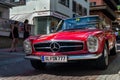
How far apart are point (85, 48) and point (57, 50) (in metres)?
0.70

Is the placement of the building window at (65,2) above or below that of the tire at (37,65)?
above

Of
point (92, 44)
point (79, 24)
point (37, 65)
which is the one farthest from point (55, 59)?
point (79, 24)

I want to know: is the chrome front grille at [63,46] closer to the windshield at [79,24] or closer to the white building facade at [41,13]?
the windshield at [79,24]

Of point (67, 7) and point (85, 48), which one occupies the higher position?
point (67, 7)

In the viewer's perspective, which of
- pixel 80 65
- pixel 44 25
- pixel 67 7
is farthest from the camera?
pixel 67 7

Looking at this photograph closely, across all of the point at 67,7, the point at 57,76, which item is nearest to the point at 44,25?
the point at 67,7

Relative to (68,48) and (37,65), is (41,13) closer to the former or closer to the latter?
(37,65)

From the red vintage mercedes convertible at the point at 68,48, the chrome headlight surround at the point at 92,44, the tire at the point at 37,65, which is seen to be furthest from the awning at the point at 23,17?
the chrome headlight surround at the point at 92,44

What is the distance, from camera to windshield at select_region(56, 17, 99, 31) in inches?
350

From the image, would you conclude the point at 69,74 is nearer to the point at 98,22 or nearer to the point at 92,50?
the point at 92,50

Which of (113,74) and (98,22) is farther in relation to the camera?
(98,22)

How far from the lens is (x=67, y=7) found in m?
35.9

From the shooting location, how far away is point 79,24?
360 inches

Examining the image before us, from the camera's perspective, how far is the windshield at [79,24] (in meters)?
8.89
